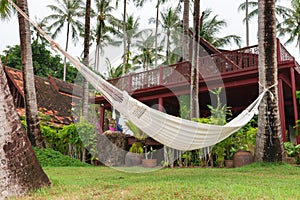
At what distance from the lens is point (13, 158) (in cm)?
221

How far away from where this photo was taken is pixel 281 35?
56.0 ft

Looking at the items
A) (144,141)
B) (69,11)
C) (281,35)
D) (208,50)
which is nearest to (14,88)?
(144,141)

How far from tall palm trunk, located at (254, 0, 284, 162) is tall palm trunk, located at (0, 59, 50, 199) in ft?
9.05

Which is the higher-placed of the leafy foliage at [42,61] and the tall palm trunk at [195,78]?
the leafy foliage at [42,61]

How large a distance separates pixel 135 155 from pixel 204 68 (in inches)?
109

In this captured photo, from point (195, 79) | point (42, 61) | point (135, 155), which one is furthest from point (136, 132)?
point (42, 61)

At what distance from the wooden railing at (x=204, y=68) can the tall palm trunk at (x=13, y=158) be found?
16.4 feet

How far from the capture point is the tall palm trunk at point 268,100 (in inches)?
153

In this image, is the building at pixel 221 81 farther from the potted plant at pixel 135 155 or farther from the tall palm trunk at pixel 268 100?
the tall palm trunk at pixel 268 100

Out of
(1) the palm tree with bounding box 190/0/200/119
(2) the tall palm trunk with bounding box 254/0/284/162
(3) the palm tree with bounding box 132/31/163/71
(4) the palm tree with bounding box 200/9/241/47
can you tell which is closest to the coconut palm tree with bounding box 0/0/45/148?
(1) the palm tree with bounding box 190/0/200/119

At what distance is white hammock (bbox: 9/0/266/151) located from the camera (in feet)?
9.43

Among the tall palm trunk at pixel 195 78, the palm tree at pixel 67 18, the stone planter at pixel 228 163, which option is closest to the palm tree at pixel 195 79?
the tall palm trunk at pixel 195 78

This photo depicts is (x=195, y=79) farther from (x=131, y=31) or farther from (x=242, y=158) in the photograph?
(x=131, y=31)

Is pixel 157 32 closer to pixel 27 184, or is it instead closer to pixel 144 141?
pixel 144 141
